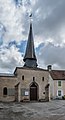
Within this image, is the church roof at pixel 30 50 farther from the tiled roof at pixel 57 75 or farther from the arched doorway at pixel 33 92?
the arched doorway at pixel 33 92

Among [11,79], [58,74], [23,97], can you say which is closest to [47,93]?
[23,97]

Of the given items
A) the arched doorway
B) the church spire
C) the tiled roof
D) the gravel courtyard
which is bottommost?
the gravel courtyard

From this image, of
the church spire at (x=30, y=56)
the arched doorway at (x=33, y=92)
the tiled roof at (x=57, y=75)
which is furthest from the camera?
the tiled roof at (x=57, y=75)

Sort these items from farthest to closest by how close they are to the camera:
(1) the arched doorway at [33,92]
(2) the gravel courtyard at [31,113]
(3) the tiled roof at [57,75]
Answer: (3) the tiled roof at [57,75] < (1) the arched doorway at [33,92] < (2) the gravel courtyard at [31,113]

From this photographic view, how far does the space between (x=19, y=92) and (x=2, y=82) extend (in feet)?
12.9

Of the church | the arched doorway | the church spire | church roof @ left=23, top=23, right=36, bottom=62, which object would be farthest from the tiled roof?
the arched doorway

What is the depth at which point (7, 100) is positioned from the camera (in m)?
34.9

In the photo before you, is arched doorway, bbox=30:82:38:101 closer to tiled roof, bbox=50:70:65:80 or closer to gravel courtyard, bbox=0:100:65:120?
tiled roof, bbox=50:70:65:80

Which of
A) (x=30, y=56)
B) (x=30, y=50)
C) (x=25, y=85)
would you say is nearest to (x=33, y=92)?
(x=25, y=85)

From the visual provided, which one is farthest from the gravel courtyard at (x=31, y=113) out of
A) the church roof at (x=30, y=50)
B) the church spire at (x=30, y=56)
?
the church roof at (x=30, y=50)

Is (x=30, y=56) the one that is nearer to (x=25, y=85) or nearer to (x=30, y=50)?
(x=30, y=50)

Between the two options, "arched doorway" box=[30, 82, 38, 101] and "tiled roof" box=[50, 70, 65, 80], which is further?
"tiled roof" box=[50, 70, 65, 80]

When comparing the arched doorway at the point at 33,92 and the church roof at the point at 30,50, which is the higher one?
the church roof at the point at 30,50

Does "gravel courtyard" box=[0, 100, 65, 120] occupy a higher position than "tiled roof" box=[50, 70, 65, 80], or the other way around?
"tiled roof" box=[50, 70, 65, 80]
